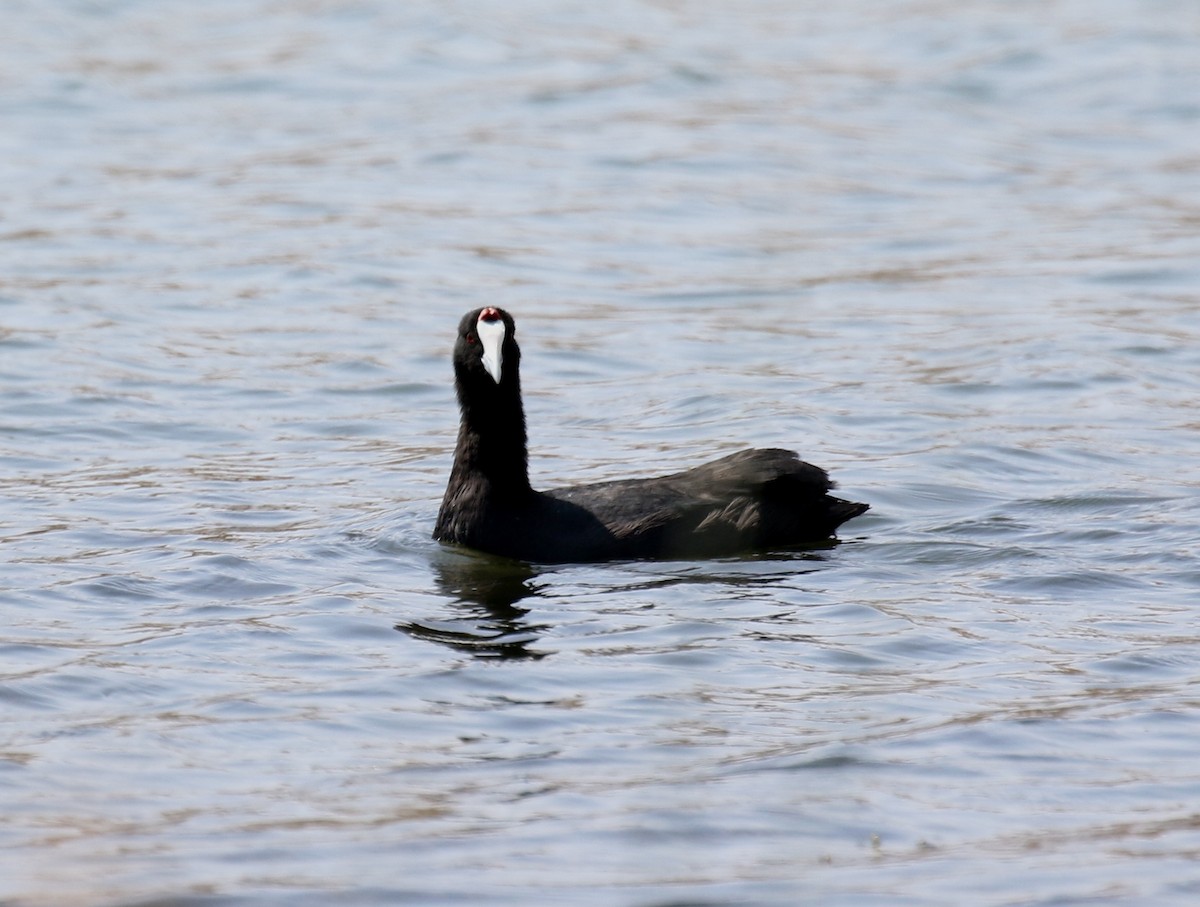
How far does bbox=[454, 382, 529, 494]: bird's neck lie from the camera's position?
7.39 meters

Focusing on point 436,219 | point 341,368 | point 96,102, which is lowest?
point 341,368

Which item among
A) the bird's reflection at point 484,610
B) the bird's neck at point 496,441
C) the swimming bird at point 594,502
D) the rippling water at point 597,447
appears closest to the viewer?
the rippling water at point 597,447

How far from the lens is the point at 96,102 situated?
58.7 feet

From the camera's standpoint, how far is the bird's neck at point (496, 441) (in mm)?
7395

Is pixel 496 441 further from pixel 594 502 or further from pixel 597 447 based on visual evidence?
pixel 597 447

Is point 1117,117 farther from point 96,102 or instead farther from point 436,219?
point 96,102

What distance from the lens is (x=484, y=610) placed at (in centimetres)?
658

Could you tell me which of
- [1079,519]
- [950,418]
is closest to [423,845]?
[1079,519]

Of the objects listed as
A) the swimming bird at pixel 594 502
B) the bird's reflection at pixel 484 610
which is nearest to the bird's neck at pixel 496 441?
the swimming bird at pixel 594 502

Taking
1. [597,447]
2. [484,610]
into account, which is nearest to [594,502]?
[484,610]

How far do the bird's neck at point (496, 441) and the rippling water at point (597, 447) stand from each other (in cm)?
37

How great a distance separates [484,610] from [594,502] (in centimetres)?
90

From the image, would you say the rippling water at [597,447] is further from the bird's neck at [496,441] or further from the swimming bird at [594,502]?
the bird's neck at [496,441]

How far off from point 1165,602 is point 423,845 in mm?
3158
